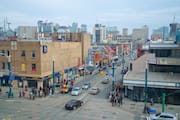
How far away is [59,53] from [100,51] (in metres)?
33.0

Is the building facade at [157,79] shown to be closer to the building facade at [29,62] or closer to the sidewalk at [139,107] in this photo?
the sidewalk at [139,107]

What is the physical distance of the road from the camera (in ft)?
99.5

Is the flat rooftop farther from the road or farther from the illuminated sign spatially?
the illuminated sign

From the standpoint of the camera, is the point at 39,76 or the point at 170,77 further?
the point at 39,76

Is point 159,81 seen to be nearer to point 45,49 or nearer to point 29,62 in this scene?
point 45,49

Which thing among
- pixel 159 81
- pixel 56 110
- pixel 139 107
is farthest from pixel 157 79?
pixel 56 110

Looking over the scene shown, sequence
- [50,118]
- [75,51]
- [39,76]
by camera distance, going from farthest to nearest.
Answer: [75,51]
[39,76]
[50,118]

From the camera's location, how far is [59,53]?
57.2 metres

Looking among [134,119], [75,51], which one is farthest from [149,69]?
[75,51]

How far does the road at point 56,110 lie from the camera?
3033cm

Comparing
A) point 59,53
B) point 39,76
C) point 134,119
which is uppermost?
point 59,53

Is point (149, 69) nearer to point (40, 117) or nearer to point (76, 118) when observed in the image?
point (76, 118)

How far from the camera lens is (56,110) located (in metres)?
33.5

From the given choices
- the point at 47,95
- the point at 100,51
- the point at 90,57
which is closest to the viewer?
the point at 47,95
